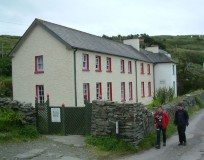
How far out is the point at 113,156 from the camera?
11211mm

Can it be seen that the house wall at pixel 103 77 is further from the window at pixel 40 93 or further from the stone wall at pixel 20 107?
the stone wall at pixel 20 107

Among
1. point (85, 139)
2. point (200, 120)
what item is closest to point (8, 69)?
point (200, 120)

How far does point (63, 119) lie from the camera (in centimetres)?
1420

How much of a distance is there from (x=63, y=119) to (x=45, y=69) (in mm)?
9925

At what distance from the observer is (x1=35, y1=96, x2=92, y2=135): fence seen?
13898 millimetres

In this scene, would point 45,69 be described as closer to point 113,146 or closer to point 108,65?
point 108,65

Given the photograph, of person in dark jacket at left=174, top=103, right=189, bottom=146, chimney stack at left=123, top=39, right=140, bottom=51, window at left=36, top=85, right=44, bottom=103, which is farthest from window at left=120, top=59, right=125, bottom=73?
person in dark jacket at left=174, top=103, right=189, bottom=146

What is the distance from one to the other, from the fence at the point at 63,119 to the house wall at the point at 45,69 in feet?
24.5

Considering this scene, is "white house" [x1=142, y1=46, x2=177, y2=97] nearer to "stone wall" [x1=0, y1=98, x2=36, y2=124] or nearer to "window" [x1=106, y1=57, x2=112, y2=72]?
"window" [x1=106, y1=57, x2=112, y2=72]

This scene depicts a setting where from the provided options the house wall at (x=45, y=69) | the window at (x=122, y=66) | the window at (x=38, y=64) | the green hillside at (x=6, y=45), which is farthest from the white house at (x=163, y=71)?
the green hillside at (x=6, y=45)

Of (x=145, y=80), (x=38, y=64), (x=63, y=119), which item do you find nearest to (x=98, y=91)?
(x=38, y=64)

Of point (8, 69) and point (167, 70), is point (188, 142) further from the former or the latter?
point (8, 69)

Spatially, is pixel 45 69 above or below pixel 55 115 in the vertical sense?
above

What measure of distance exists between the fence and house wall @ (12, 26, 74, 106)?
294 inches
